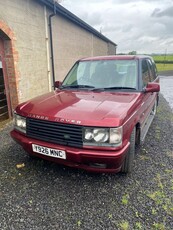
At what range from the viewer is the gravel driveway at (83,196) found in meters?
2.26

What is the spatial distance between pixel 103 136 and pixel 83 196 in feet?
2.93

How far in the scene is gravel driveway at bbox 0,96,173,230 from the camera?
2.26m

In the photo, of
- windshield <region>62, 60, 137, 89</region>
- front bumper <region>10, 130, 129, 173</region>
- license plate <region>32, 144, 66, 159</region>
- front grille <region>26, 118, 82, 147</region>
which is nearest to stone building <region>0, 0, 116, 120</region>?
windshield <region>62, 60, 137, 89</region>

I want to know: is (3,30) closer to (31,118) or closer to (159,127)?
(31,118)

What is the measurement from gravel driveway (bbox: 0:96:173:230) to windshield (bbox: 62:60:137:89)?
1422 mm

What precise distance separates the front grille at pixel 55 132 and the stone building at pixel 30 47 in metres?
3.42

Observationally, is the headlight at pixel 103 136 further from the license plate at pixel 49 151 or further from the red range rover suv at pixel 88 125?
the license plate at pixel 49 151

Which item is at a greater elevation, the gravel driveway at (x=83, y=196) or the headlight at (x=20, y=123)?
the headlight at (x=20, y=123)

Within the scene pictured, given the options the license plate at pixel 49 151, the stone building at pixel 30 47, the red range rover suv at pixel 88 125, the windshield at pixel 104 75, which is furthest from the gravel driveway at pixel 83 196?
the stone building at pixel 30 47

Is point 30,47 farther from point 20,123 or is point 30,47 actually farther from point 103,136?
point 103,136

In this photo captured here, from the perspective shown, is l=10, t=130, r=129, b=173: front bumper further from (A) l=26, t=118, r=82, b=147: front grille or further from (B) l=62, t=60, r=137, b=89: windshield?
(B) l=62, t=60, r=137, b=89: windshield

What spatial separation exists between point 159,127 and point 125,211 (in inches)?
135

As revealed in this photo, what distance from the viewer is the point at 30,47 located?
6.69 m

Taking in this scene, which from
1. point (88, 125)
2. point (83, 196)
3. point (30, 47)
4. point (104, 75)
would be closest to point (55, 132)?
point (88, 125)
